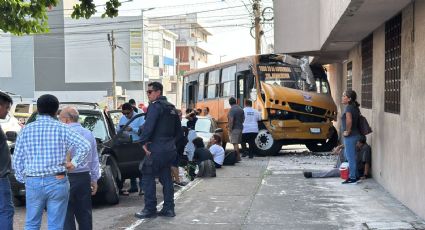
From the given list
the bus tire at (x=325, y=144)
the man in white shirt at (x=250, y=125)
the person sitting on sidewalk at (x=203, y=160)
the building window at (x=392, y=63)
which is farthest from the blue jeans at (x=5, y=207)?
the bus tire at (x=325, y=144)

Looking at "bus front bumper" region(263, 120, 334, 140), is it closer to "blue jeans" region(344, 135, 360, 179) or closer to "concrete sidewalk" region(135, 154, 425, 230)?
"concrete sidewalk" region(135, 154, 425, 230)

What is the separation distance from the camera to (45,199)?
17.4 feet

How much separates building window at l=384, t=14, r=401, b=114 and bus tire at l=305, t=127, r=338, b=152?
8004mm

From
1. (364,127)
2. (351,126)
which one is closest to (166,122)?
(351,126)

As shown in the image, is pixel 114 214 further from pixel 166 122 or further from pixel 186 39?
pixel 186 39

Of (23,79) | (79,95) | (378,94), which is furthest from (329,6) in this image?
(23,79)

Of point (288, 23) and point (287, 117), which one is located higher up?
point (288, 23)

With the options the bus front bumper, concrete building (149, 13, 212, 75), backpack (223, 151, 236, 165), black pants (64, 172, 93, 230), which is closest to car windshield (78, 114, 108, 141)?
black pants (64, 172, 93, 230)

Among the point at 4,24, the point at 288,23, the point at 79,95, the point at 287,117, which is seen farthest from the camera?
the point at 79,95

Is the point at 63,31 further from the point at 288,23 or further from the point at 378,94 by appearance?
the point at 378,94

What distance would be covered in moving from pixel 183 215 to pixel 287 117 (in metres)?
9.39

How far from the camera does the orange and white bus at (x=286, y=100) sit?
1744cm

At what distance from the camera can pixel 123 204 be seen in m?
10.1

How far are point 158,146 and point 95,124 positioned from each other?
297 cm
